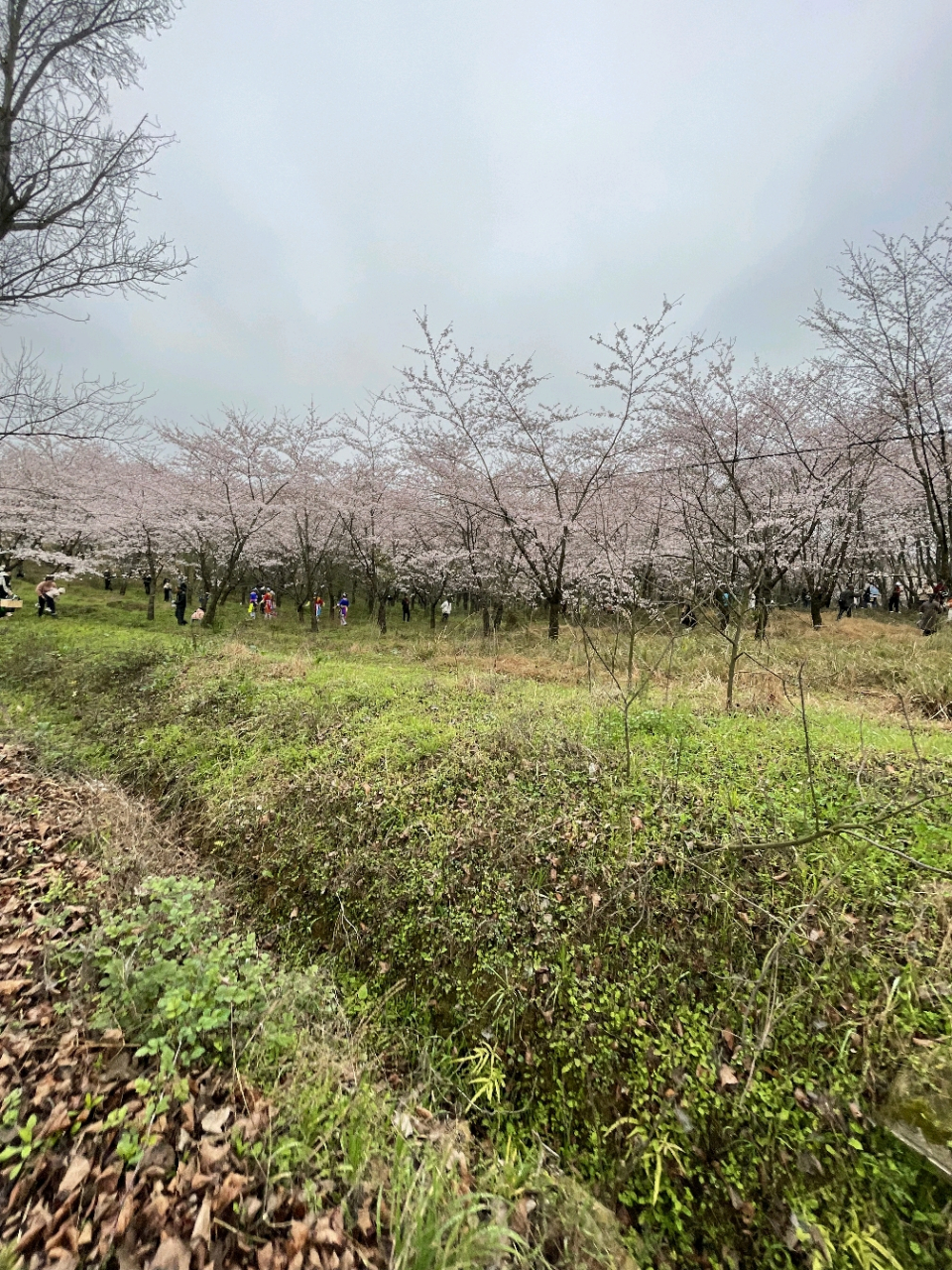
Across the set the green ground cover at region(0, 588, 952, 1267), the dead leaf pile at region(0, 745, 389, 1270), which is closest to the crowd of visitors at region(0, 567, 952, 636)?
the green ground cover at region(0, 588, 952, 1267)

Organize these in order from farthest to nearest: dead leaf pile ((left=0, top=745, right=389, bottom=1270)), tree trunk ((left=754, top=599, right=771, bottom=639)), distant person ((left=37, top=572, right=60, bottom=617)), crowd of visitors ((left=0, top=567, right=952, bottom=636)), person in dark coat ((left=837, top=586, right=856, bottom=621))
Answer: person in dark coat ((left=837, top=586, right=856, bottom=621)), distant person ((left=37, top=572, right=60, bottom=617)), tree trunk ((left=754, top=599, right=771, bottom=639)), crowd of visitors ((left=0, top=567, right=952, bottom=636)), dead leaf pile ((left=0, top=745, right=389, bottom=1270))

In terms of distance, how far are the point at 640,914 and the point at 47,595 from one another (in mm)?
19865

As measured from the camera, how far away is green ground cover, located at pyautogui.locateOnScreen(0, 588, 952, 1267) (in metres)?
2.26

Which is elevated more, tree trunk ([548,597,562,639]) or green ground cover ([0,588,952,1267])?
tree trunk ([548,597,562,639])

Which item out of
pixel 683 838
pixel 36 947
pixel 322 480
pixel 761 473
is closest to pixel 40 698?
pixel 36 947

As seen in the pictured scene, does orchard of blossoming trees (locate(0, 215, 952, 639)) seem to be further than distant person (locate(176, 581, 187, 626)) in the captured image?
No

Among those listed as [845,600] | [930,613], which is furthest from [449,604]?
[845,600]

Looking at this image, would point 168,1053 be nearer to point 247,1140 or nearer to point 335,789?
point 247,1140

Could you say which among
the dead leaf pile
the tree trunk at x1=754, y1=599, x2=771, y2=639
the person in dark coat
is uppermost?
the person in dark coat

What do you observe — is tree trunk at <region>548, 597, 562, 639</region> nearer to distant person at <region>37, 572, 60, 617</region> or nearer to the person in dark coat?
the person in dark coat

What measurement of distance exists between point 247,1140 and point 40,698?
27.9 ft

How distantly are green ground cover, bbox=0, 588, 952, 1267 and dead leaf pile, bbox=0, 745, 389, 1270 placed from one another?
101 cm

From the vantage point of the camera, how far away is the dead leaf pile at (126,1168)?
1.73 metres

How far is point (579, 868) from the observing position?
3.64 m
